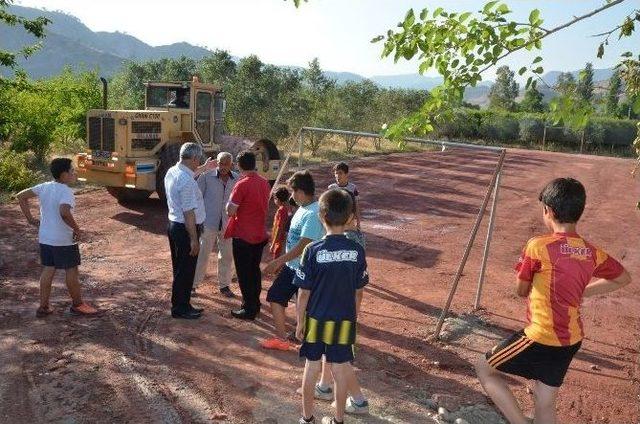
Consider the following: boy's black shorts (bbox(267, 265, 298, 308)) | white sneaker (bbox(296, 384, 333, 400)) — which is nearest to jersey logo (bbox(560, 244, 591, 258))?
white sneaker (bbox(296, 384, 333, 400))

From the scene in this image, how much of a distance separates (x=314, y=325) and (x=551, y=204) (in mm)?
1618

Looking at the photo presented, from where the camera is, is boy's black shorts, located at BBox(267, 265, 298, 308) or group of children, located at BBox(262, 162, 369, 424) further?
boy's black shorts, located at BBox(267, 265, 298, 308)

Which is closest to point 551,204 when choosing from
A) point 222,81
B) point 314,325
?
point 314,325

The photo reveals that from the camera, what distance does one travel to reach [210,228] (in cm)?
647

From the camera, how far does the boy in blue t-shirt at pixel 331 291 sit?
3.50 meters

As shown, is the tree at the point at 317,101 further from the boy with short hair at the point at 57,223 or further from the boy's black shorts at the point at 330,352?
the boy's black shorts at the point at 330,352

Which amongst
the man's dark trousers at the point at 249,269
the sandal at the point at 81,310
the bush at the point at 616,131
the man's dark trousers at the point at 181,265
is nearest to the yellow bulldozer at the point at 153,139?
the sandal at the point at 81,310

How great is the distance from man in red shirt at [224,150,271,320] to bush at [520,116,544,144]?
118ft

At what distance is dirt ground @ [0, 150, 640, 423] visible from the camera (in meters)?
4.25

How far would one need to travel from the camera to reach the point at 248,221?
555cm

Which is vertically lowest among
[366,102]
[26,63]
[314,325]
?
[314,325]

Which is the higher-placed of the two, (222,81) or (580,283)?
(222,81)

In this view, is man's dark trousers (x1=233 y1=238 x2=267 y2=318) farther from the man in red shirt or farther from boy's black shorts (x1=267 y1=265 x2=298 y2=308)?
boy's black shorts (x1=267 y1=265 x2=298 y2=308)

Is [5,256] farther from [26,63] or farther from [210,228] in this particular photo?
[26,63]
